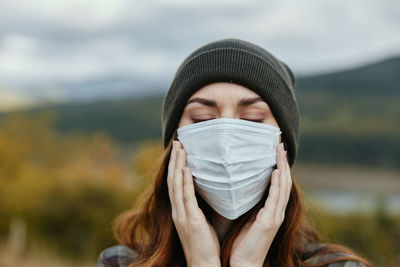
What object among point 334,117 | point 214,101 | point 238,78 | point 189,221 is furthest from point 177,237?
point 334,117

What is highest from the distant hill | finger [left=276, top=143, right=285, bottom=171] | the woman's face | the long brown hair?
the woman's face

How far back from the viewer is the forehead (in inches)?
101

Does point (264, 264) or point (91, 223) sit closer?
point (264, 264)

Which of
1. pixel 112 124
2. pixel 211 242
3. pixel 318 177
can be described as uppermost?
pixel 211 242

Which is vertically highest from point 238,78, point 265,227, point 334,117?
point 238,78

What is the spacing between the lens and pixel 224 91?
Answer: 2.57 metres

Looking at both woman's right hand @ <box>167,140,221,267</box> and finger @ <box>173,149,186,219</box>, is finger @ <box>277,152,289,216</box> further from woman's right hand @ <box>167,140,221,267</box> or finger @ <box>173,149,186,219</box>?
finger @ <box>173,149,186,219</box>

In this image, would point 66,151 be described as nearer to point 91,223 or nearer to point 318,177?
point 91,223

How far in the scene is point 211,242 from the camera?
2.44 meters

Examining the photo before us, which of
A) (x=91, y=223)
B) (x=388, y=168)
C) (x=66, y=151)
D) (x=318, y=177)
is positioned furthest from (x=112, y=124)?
(x=91, y=223)

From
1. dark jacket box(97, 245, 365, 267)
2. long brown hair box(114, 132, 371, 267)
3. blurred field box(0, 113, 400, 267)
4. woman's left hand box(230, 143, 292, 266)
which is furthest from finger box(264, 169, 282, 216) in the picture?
blurred field box(0, 113, 400, 267)

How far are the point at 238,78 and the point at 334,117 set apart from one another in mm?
106169

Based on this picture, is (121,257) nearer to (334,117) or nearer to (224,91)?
(224,91)

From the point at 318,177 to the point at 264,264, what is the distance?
78536 mm
